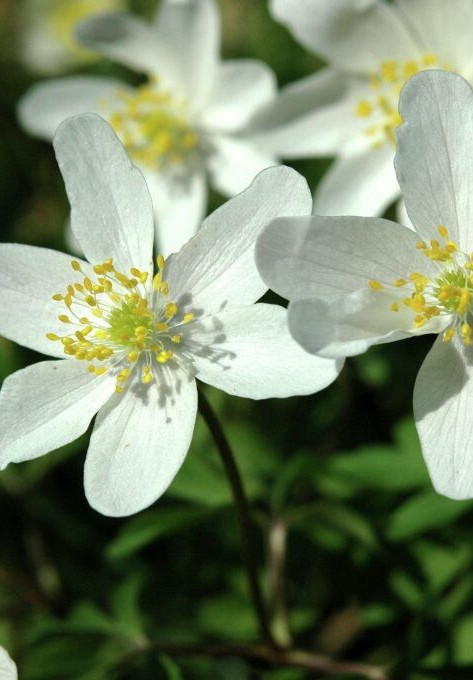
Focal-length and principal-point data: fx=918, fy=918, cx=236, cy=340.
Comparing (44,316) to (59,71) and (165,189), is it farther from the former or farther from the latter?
(59,71)

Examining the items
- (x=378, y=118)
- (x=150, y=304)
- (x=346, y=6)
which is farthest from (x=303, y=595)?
(x=346, y=6)

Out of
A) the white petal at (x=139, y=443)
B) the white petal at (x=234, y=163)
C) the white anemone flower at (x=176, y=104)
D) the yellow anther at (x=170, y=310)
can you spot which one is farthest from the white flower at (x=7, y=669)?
the white petal at (x=234, y=163)

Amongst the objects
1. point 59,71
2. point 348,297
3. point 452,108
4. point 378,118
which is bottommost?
point 348,297

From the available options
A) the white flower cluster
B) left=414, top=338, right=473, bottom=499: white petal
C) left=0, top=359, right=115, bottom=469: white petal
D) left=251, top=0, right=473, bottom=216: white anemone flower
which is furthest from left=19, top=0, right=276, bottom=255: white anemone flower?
left=414, top=338, right=473, bottom=499: white petal

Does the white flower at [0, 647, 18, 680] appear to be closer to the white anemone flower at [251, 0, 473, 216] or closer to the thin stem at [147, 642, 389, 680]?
the thin stem at [147, 642, 389, 680]

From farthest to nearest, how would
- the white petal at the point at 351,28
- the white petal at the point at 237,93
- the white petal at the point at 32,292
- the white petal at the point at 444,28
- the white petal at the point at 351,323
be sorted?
the white petal at the point at 237,93
the white petal at the point at 351,28
the white petal at the point at 444,28
the white petal at the point at 32,292
the white petal at the point at 351,323

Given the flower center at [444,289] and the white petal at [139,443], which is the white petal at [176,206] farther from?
the flower center at [444,289]

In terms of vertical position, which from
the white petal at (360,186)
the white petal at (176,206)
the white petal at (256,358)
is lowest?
the white petal at (256,358)
